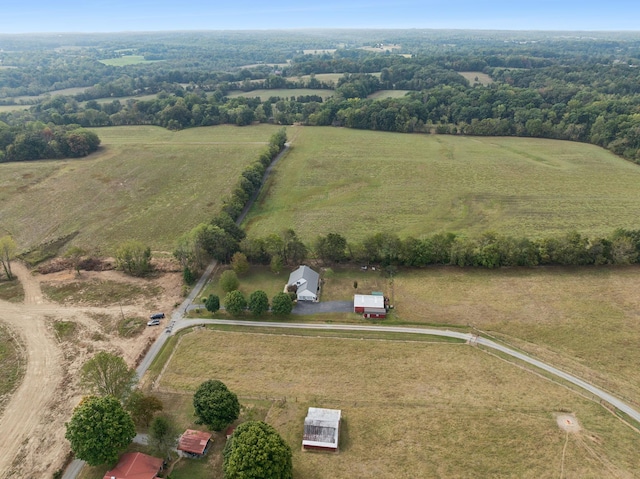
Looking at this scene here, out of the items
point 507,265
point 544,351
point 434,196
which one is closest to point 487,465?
point 544,351

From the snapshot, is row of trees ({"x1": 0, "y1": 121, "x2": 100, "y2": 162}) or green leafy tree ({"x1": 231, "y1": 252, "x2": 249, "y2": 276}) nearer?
green leafy tree ({"x1": 231, "y1": 252, "x2": 249, "y2": 276})

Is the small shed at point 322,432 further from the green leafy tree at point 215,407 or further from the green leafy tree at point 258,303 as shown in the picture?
the green leafy tree at point 258,303

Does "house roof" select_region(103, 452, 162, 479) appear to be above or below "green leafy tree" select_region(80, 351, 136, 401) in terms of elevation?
below

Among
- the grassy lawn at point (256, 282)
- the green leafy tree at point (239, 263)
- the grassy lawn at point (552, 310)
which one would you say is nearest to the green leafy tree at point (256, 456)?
the grassy lawn at point (552, 310)

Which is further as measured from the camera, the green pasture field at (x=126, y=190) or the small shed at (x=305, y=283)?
the green pasture field at (x=126, y=190)

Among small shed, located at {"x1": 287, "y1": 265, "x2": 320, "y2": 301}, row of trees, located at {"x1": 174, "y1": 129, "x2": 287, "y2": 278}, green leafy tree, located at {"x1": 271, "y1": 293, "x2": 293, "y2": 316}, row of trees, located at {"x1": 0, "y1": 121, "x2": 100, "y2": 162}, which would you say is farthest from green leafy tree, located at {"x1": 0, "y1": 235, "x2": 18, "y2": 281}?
row of trees, located at {"x1": 0, "y1": 121, "x2": 100, "y2": 162}

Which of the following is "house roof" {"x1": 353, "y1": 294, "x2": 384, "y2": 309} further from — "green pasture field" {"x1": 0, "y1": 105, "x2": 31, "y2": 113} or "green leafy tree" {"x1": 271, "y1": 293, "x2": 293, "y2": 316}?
"green pasture field" {"x1": 0, "y1": 105, "x2": 31, "y2": 113}
